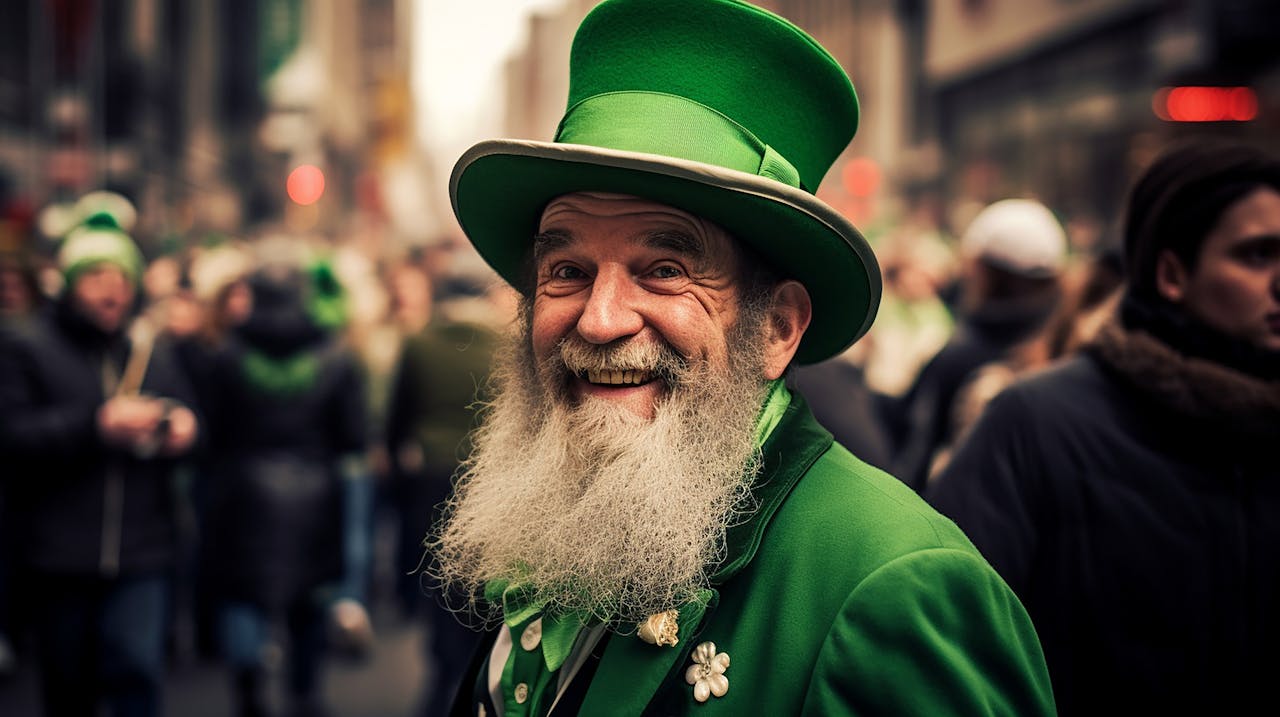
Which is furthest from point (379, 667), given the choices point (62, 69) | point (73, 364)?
point (62, 69)

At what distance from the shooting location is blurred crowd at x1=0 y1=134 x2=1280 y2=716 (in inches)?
108

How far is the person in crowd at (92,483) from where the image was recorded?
502 centimetres

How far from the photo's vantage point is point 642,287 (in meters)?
2.05

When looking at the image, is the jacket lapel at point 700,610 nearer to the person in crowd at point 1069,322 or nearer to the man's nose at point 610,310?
the man's nose at point 610,310

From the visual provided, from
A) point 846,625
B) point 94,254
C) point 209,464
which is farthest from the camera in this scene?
point 209,464

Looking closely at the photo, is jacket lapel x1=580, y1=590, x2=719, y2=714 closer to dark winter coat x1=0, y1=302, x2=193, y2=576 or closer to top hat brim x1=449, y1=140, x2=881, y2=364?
top hat brim x1=449, y1=140, x2=881, y2=364

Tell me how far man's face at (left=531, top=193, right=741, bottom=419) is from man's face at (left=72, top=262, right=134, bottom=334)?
3.84 meters

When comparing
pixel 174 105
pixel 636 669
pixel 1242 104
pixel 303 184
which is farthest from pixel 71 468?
pixel 303 184

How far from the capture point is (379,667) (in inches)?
287

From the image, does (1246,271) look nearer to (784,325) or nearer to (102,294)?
(784,325)

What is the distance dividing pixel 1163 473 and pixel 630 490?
1.32 m

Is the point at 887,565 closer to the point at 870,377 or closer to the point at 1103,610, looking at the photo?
the point at 1103,610

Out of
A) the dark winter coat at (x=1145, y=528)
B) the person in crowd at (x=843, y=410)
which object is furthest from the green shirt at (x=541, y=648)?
the person in crowd at (x=843, y=410)

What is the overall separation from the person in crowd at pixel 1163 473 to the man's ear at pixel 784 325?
85 centimetres
